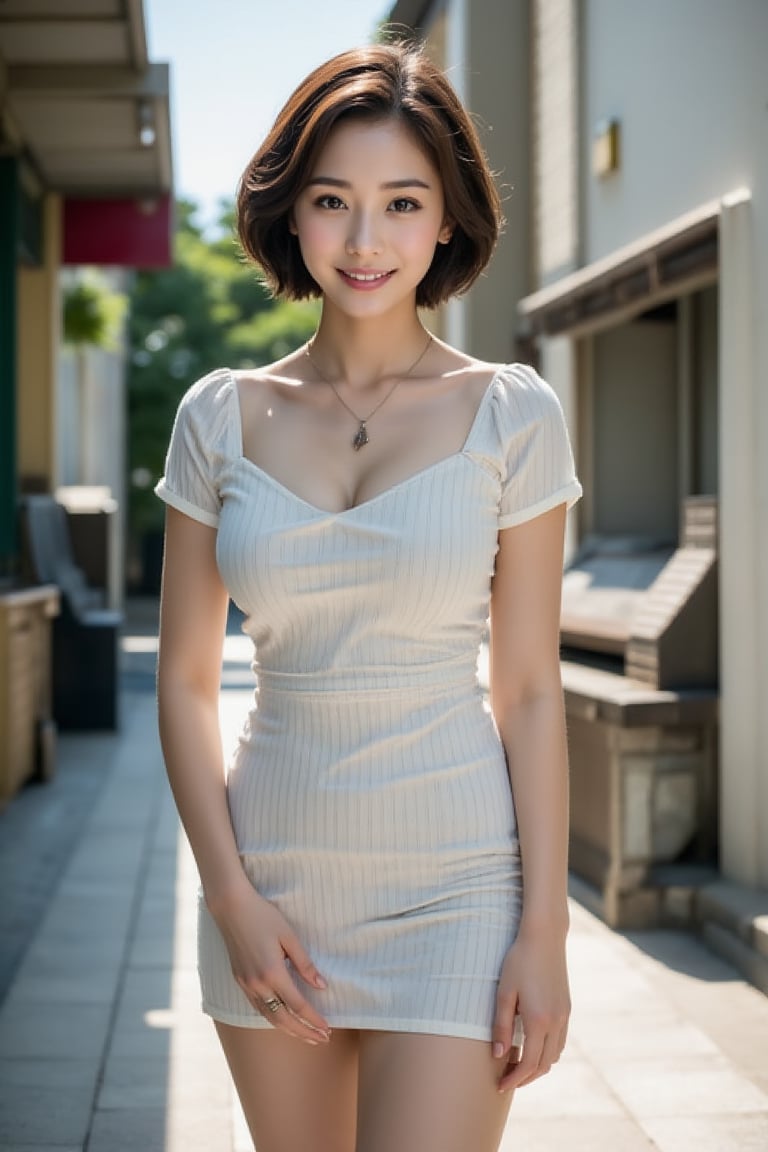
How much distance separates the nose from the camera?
6.60 feet

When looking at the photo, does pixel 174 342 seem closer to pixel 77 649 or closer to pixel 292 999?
pixel 77 649

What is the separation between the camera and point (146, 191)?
11539 mm

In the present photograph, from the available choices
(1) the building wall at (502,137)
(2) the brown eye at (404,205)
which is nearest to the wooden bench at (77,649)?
(1) the building wall at (502,137)

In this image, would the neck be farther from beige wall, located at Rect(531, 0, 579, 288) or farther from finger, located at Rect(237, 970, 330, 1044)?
beige wall, located at Rect(531, 0, 579, 288)

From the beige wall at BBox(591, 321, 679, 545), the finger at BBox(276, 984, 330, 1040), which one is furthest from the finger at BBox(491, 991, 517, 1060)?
the beige wall at BBox(591, 321, 679, 545)

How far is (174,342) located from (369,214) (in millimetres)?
27609

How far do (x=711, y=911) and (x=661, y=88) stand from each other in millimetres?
3244

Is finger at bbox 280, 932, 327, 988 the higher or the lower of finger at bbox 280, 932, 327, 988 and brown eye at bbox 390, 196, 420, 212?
the lower

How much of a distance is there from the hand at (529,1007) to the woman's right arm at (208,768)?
0.75 ft

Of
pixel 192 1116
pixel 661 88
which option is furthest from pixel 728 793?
pixel 661 88

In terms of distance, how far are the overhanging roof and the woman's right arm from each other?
6085 mm

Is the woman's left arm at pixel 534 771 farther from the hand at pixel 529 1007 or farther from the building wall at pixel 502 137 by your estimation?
the building wall at pixel 502 137

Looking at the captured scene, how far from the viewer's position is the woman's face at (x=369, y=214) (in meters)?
2.02

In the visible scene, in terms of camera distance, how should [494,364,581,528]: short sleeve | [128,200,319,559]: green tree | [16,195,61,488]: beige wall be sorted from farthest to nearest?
[128,200,319,559]: green tree → [16,195,61,488]: beige wall → [494,364,581,528]: short sleeve
